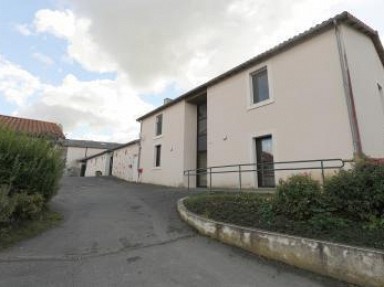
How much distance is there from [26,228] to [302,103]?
933 centimetres

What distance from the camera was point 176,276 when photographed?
4.77 metres

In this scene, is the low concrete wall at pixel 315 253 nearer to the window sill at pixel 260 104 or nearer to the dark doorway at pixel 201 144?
the window sill at pixel 260 104

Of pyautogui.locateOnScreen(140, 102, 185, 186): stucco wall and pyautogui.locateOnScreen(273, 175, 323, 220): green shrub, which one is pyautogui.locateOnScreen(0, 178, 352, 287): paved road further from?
pyautogui.locateOnScreen(140, 102, 185, 186): stucco wall

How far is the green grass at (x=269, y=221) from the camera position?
4.86 meters

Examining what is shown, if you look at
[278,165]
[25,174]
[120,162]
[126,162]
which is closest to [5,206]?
[25,174]

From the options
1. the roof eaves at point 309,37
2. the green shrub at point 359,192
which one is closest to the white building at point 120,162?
the roof eaves at point 309,37

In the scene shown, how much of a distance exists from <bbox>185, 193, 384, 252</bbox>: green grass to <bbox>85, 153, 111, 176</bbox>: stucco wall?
2410 centimetres

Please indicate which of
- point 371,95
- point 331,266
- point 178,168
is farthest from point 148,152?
point 331,266

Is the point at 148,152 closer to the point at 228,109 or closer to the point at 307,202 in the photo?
the point at 228,109

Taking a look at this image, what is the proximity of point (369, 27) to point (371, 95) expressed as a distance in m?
2.61

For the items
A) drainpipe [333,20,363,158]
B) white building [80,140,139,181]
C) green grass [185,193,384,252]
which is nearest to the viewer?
green grass [185,193,384,252]

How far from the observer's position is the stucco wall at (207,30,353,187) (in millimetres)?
9328

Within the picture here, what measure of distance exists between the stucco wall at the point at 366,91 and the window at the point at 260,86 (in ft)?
10.8

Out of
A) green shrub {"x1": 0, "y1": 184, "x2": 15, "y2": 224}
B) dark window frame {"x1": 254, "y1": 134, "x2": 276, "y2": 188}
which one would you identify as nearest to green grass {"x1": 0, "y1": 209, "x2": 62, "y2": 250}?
green shrub {"x1": 0, "y1": 184, "x2": 15, "y2": 224}
